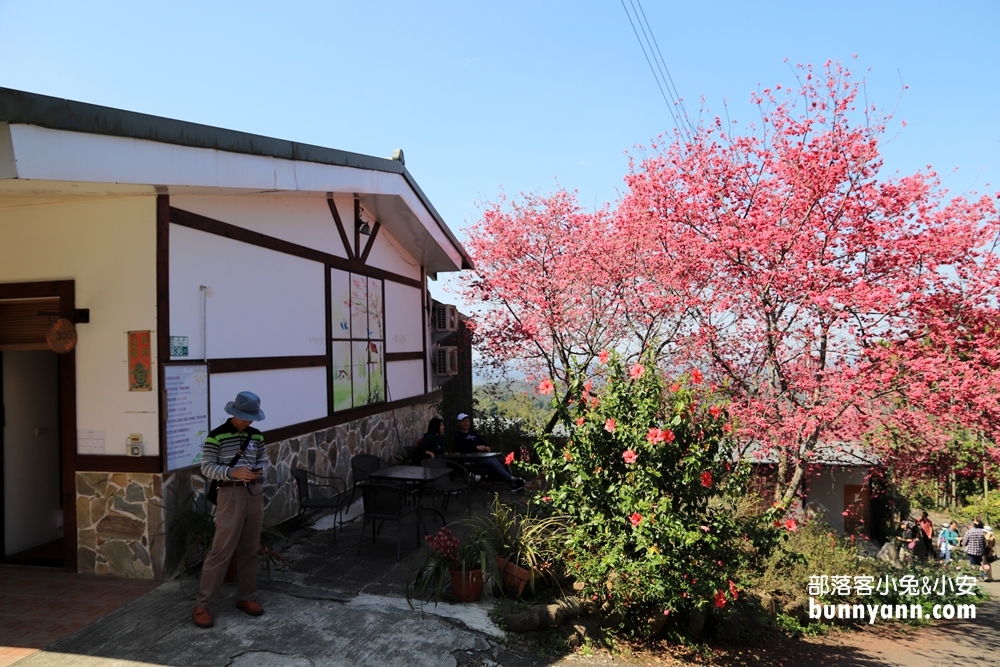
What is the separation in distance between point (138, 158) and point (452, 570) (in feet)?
12.6

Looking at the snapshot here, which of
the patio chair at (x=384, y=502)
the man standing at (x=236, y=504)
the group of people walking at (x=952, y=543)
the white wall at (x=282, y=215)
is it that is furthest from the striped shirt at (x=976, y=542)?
the man standing at (x=236, y=504)

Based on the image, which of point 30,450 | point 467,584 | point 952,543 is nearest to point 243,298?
point 30,450

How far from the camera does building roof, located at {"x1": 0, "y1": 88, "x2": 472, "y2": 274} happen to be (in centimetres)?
350

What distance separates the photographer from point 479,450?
960cm

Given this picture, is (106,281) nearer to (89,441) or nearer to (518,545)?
(89,441)

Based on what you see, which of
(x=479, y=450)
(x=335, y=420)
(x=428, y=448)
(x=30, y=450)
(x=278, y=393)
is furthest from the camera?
(x=479, y=450)

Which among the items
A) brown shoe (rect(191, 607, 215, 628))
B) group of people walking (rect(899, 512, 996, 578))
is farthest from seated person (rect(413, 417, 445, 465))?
group of people walking (rect(899, 512, 996, 578))

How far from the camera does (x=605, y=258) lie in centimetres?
1116

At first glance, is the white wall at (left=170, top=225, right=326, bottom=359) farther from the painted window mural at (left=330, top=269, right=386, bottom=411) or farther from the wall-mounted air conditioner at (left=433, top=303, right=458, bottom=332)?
the wall-mounted air conditioner at (left=433, top=303, right=458, bottom=332)

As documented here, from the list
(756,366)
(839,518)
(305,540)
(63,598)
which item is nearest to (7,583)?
(63,598)

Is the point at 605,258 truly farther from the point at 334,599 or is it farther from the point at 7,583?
the point at 7,583

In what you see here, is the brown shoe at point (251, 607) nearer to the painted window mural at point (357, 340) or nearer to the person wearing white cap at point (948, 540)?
the painted window mural at point (357, 340)

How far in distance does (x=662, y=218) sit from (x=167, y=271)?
21.2 feet

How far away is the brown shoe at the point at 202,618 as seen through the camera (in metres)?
4.38
